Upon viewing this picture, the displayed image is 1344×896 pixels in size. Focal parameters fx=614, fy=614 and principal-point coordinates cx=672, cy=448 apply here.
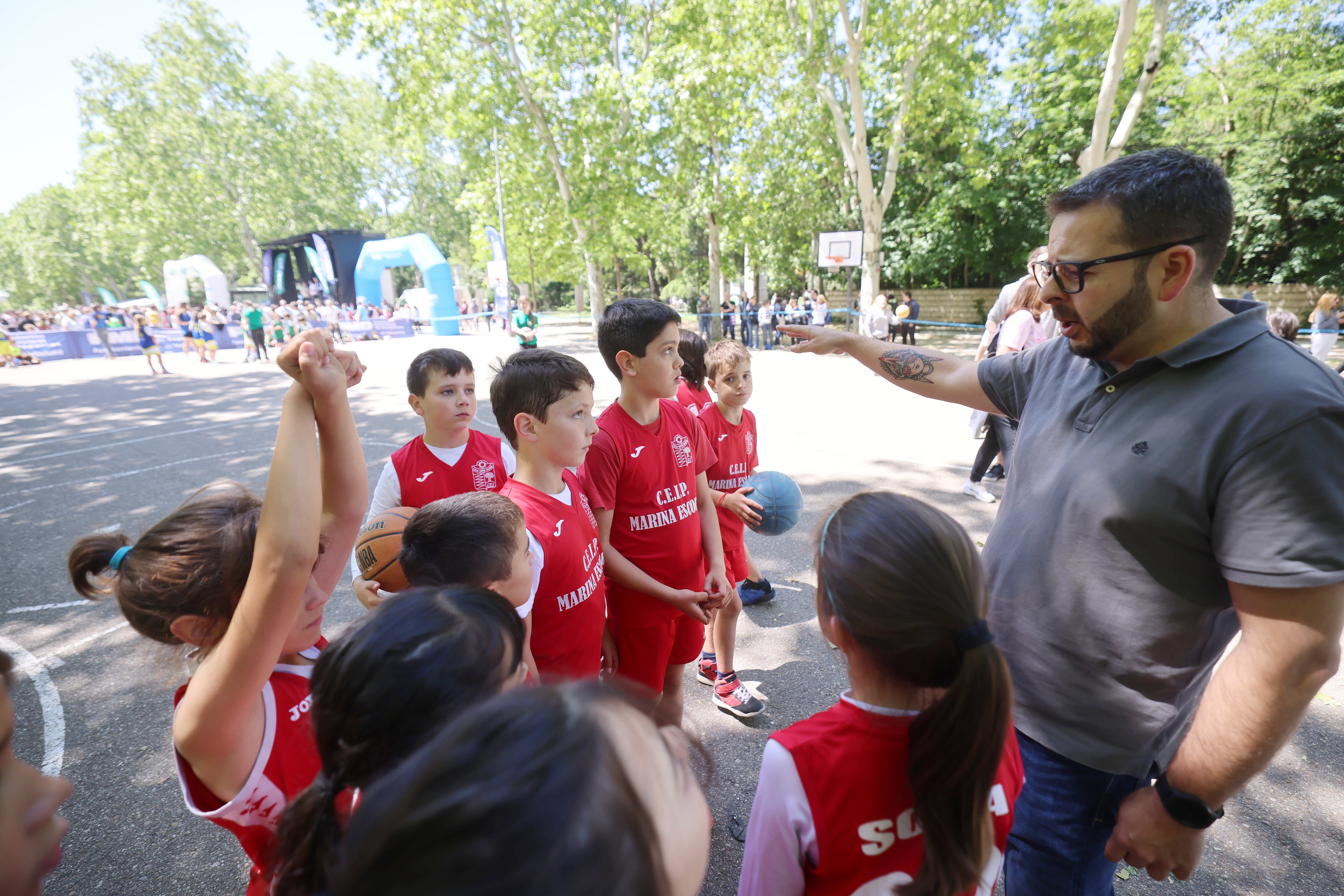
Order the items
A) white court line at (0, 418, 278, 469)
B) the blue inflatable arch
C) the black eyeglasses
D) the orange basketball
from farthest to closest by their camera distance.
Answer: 1. the blue inflatable arch
2. white court line at (0, 418, 278, 469)
3. the orange basketball
4. the black eyeglasses

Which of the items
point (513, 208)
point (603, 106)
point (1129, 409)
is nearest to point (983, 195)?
point (603, 106)

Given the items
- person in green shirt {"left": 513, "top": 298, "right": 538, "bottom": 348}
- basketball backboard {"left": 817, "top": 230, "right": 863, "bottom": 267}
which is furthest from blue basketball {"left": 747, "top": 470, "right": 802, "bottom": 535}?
basketball backboard {"left": 817, "top": 230, "right": 863, "bottom": 267}

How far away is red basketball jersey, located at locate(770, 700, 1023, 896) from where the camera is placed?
1202 millimetres

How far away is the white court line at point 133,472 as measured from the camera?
24.3 feet

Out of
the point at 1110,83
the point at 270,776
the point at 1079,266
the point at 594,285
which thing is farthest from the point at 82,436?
the point at 1110,83

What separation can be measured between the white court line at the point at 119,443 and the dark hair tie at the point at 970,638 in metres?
12.0

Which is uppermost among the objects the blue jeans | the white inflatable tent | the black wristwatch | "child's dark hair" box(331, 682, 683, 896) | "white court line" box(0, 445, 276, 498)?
the white inflatable tent

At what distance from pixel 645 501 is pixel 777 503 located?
42.0 inches

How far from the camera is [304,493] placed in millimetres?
1244

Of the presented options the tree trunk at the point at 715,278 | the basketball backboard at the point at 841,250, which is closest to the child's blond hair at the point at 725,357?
the basketball backboard at the point at 841,250

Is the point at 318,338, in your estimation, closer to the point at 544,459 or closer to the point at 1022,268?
the point at 544,459

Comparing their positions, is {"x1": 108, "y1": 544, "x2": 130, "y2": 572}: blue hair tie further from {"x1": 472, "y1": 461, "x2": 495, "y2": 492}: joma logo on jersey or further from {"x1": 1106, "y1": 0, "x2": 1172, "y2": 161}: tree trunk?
{"x1": 1106, "y1": 0, "x2": 1172, "y2": 161}: tree trunk

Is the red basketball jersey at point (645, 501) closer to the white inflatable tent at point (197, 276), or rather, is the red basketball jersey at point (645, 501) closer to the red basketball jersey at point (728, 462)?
the red basketball jersey at point (728, 462)

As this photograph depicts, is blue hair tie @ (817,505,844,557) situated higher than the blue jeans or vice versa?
blue hair tie @ (817,505,844,557)
